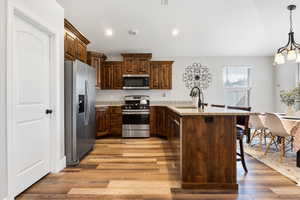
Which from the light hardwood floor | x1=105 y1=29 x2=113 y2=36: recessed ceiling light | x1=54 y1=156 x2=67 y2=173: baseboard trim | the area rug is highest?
x1=105 y1=29 x2=113 y2=36: recessed ceiling light

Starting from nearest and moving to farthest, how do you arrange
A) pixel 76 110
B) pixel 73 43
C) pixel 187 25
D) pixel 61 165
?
pixel 61 165 < pixel 76 110 < pixel 73 43 < pixel 187 25

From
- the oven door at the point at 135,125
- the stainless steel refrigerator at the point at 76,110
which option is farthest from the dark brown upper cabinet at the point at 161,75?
the stainless steel refrigerator at the point at 76,110

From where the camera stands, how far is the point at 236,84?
6.34 m

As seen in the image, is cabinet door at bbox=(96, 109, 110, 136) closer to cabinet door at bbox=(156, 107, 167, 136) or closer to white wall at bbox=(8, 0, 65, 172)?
cabinet door at bbox=(156, 107, 167, 136)

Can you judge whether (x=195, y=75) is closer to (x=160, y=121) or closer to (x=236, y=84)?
(x=236, y=84)

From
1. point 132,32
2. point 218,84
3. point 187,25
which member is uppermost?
point 187,25

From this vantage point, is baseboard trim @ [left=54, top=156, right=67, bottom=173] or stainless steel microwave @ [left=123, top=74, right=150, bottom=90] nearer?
baseboard trim @ [left=54, top=156, right=67, bottom=173]

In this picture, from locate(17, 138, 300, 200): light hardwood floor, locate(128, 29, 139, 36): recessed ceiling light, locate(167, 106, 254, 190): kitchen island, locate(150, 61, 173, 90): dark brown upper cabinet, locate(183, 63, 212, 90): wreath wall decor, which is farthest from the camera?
locate(183, 63, 212, 90): wreath wall decor

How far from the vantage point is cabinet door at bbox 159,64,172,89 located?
5.88m

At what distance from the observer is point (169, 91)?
20.5 ft

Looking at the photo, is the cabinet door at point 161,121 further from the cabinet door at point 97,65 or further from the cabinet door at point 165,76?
the cabinet door at point 97,65

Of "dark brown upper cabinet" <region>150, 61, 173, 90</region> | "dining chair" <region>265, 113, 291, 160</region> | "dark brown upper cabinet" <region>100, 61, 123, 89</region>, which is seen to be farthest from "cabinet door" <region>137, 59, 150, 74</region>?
"dining chair" <region>265, 113, 291, 160</region>

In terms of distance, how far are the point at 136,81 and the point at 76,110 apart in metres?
2.76

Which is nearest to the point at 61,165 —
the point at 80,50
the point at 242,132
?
the point at 80,50
